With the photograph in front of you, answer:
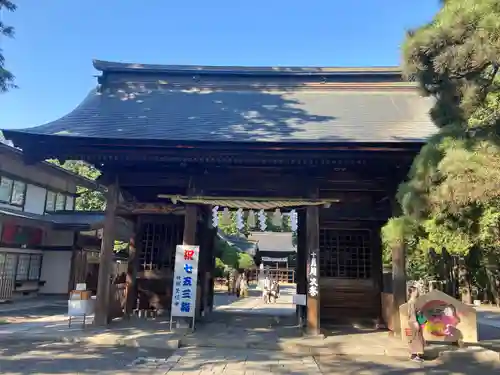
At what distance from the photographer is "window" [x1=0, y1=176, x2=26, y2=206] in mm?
16438

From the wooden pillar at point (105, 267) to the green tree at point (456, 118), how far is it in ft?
20.5

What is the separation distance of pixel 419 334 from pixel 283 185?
4.14 meters

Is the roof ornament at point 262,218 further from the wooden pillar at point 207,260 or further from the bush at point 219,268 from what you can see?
the bush at point 219,268

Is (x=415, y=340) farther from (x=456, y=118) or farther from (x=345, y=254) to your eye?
(x=456, y=118)

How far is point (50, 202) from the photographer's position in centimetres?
→ 2003

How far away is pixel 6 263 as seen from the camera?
1596cm

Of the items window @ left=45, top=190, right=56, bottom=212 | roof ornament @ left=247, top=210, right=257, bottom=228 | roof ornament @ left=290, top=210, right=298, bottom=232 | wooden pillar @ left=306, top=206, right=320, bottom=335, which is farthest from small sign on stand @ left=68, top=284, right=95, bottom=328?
window @ left=45, top=190, right=56, bottom=212

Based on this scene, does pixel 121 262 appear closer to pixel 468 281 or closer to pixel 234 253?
pixel 234 253

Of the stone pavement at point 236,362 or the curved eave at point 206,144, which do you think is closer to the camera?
the stone pavement at point 236,362

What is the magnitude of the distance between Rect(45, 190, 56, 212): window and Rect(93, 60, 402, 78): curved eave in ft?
33.7

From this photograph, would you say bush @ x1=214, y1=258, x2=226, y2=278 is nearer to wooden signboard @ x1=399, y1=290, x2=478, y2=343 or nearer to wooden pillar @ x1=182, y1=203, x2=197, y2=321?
wooden pillar @ x1=182, y1=203, x2=197, y2=321

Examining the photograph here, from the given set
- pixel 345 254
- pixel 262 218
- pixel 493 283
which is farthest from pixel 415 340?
pixel 493 283

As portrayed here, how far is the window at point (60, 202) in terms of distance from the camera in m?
20.8

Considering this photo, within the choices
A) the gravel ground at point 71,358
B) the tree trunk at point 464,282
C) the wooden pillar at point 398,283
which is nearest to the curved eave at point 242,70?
the wooden pillar at point 398,283
